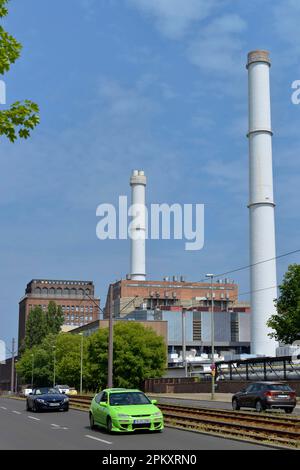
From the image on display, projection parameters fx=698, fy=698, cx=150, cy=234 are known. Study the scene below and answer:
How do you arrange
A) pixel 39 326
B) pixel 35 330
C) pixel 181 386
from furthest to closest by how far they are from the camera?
pixel 39 326 < pixel 35 330 < pixel 181 386

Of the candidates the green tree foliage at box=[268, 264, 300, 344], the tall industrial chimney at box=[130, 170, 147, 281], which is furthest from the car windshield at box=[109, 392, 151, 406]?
the tall industrial chimney at box=[130, 170, 147, 281]

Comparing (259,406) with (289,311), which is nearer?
(259,406)

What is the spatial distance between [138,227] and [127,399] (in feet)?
391

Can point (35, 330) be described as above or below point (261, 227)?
below

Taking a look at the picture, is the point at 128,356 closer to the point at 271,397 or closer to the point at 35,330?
the point at 271,397

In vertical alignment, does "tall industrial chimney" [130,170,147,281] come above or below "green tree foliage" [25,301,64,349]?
above

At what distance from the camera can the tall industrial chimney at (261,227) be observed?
325 ft

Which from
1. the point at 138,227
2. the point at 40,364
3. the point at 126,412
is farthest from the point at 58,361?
the point at 126,412

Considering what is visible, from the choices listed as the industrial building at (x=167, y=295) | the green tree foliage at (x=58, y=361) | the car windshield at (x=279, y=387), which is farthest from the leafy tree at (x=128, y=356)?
the industrial building at (x=167, y=295)

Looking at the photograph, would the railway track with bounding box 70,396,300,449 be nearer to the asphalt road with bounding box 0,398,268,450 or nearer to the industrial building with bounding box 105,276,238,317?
the asphalt road with bounding box 0,398,268,450

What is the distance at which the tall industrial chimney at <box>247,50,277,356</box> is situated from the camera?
325ft

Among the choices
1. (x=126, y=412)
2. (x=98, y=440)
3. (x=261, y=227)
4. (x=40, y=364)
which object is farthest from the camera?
(x=40, y=364)

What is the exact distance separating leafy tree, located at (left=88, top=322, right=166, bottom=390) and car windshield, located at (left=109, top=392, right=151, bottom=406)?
60.1 meters

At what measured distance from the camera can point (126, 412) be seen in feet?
64.5
